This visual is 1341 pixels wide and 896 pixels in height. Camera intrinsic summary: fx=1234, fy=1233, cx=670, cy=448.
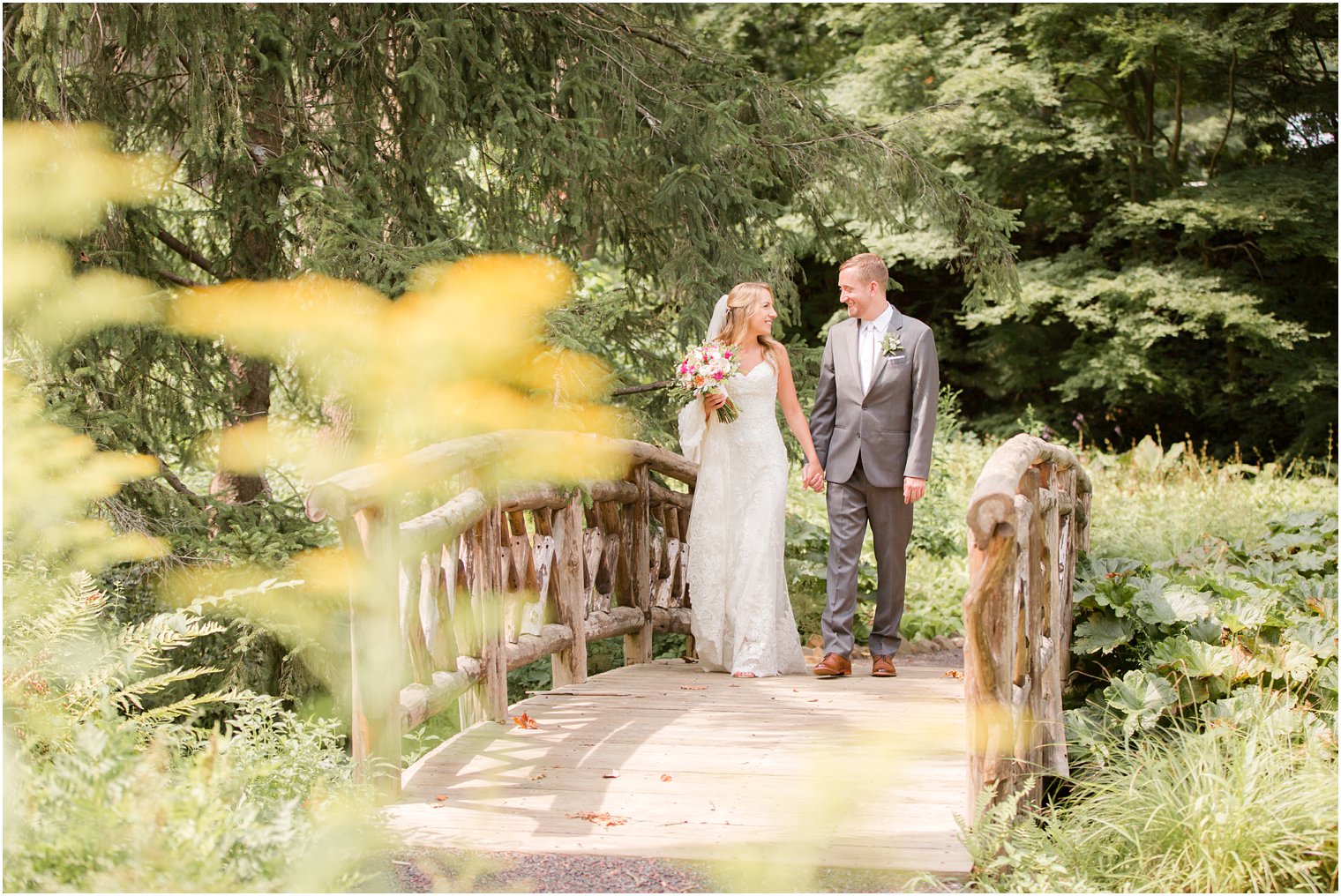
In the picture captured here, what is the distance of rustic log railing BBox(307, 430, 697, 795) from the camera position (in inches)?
145

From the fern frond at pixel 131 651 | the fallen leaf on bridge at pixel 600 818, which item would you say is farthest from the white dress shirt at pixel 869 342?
the fern frond at pixel 131 651

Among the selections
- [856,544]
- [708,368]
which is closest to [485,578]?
[708,368]

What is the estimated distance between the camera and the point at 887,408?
5922mm

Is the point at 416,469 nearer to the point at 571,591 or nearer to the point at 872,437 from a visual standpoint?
the point at 571,591

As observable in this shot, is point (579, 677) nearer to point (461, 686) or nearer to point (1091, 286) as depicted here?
point (461, 686)

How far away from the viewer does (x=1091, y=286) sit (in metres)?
17.0

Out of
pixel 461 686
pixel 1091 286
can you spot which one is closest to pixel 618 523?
pixel 461 686

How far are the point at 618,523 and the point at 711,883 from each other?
3514 millimetres

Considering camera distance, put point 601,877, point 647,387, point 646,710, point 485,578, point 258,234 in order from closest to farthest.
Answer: point 601,877 < point 485,578 < point 646,710 < point 647,387 < point 258,234

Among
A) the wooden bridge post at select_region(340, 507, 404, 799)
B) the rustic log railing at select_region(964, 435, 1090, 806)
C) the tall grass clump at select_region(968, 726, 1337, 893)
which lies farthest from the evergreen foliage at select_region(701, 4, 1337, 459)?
the wooden bridge post at select_region(340, 507, 404, 799)

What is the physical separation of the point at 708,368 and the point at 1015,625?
103 inches

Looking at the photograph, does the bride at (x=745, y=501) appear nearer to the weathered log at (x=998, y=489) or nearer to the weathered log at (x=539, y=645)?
the weathered log at (x=539, y=645)

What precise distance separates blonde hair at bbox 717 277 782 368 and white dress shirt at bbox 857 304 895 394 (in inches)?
19.9

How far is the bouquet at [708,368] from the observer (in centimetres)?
599
